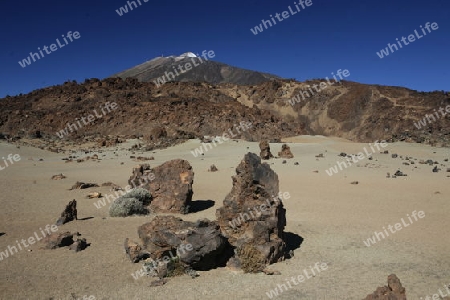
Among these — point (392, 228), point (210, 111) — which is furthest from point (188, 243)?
point (210, 111)

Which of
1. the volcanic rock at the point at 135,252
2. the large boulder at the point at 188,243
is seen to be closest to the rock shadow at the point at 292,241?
the large boulder at the point at 188,243

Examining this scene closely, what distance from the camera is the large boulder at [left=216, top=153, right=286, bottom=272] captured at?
21.7ft

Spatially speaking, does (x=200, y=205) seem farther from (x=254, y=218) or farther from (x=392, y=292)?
(x=392, y=292)

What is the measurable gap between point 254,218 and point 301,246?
4.59ft

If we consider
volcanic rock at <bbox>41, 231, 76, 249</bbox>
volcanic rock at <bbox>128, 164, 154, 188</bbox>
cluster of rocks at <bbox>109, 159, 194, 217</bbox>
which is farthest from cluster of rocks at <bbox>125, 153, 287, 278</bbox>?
volcanic rock at <bbox>128, 164, 154, 188</bbox>

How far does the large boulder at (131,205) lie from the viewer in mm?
10102

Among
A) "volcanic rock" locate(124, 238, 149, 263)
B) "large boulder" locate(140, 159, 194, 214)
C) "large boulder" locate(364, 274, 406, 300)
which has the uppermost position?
"large boulder" locate(140, 159, 194, 214)

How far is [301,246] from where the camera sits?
773cm

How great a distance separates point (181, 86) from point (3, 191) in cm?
4590

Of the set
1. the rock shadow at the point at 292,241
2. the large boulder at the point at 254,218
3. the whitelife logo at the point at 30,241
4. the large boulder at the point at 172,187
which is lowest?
the rock shadow at the point at 292,241

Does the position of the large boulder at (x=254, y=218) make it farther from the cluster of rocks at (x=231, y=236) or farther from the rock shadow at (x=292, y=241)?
the rock shadow at (x=292, y=241)

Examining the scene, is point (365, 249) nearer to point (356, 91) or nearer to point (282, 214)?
point (282, 214)

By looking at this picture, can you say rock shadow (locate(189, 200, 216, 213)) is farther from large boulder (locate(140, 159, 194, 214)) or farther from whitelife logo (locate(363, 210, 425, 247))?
whitelife logo (locate(363, 210, 425, 247))

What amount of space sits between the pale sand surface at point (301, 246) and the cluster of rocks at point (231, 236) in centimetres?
25
